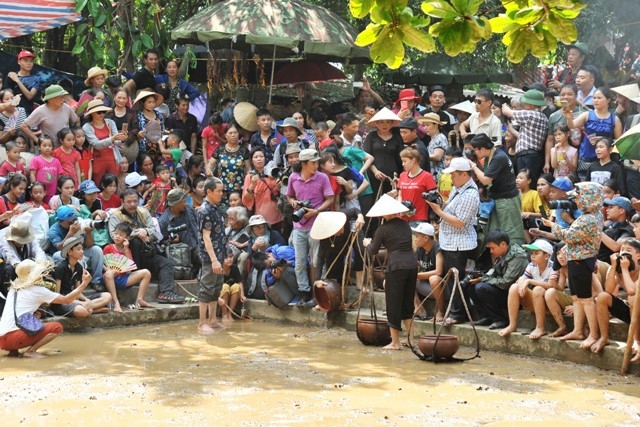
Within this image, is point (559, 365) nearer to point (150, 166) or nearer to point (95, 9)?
point (150, 166)

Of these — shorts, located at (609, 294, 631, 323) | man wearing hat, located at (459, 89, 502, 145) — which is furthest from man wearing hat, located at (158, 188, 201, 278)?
shorts, located at (609, 294, 631, 323)

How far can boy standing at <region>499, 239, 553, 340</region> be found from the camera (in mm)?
10969

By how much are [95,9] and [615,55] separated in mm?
8112

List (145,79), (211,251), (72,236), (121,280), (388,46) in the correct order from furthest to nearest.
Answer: (145,79)
(121,280)
(72,236)
(211,251)
(388,46)

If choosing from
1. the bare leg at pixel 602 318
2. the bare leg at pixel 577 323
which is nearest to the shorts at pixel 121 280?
the bare leg at pixel 577 323

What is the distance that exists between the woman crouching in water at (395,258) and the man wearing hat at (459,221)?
0.58 meters

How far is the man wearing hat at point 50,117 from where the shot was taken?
45.9ft

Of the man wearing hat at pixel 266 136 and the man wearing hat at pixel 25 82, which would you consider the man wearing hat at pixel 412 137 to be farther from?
Result: the man wearing hat at pixel 25 82

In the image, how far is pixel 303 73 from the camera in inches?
683

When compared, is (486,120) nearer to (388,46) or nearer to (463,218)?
A: (463,218)

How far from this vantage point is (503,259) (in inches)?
452

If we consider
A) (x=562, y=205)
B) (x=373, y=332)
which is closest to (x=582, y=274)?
(x=562, y=205)

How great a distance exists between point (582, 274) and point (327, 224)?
3.10m

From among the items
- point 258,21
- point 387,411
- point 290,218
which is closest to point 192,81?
point 258,21
